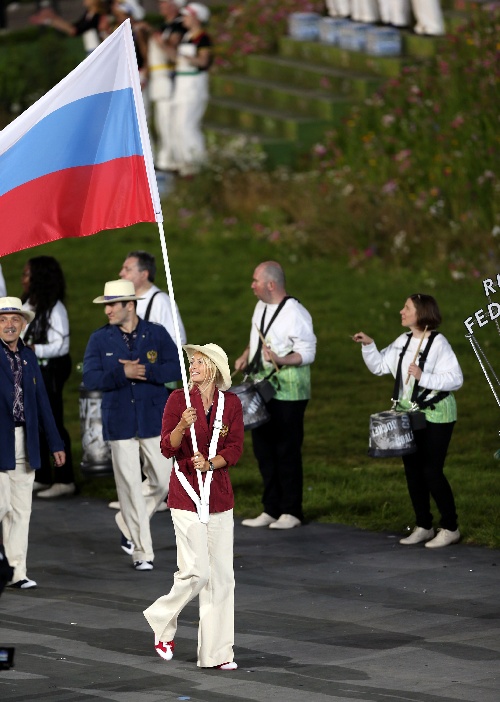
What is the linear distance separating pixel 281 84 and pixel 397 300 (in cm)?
941

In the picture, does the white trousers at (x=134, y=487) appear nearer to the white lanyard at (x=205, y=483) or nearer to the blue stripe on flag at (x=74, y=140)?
the blue stripe on flag at (x=74, y=140)

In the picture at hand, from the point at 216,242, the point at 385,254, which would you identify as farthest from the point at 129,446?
the point at 216,242

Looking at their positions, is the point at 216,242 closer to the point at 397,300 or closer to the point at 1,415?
the point at 397,300

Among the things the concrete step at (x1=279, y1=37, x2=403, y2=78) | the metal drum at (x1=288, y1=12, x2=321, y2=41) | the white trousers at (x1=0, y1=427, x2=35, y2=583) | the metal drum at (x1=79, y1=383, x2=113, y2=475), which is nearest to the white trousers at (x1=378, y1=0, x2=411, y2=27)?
the concrete step at (x1=279, y1=37, x2=403, y2=78)

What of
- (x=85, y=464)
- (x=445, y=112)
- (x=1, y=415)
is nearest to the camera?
(x=1, y=415)

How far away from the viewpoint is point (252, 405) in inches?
541

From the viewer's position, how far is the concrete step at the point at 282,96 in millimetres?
29281

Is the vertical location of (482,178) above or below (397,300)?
above

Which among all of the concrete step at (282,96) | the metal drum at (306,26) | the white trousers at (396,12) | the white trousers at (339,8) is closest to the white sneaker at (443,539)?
the concrete step at (282,96)

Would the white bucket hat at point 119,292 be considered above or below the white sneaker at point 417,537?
above

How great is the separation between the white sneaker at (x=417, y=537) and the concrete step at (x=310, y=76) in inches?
654

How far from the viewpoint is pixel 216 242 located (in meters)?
27.3

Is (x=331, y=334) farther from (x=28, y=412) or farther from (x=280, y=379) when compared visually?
(x=28, y=412)

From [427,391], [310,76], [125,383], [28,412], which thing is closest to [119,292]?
[125,383]
